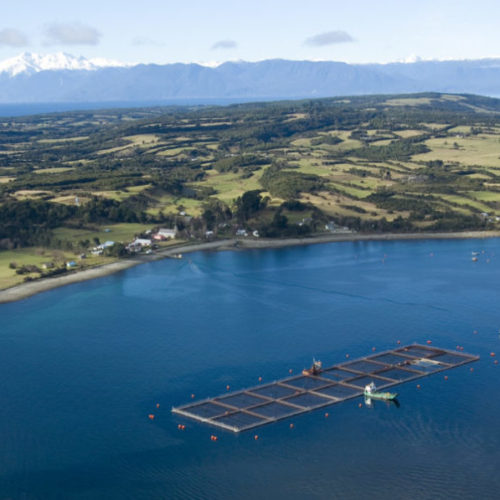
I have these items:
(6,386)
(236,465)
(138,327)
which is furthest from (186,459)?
(138,327)

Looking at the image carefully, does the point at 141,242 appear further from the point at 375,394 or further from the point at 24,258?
the point at 375,394

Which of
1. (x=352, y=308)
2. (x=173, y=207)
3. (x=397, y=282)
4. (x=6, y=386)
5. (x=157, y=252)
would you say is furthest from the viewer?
(x=173, y=207)

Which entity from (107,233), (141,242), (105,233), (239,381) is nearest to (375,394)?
(239,381)

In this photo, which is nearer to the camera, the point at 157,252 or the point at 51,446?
the point at 51,446

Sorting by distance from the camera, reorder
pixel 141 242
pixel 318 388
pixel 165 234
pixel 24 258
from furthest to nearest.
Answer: pixel 165 234
pixel 141 242
pixel 24 258
pixel 318 388

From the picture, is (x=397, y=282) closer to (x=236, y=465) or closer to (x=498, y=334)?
(x=498, y=334)

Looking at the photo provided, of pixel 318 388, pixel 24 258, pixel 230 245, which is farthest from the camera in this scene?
pixel 230 245

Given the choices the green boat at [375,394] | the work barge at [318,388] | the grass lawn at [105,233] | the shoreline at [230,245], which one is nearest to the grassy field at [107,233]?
the grass lawn at [105,233]
